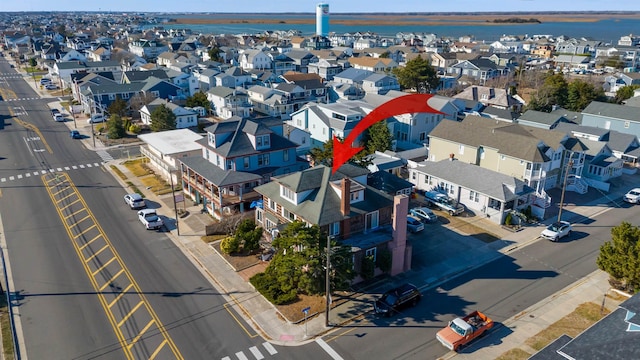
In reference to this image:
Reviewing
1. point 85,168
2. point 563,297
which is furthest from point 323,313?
point 85,168

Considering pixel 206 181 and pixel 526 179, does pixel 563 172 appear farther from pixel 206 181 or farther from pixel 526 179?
pixel 206 181

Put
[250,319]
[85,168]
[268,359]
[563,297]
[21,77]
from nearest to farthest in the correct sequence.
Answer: [268,359] < [250,319] < [563,297] < [85,168] < [21,77]

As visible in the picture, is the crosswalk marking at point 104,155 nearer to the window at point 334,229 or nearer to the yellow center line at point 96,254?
the yellow center line at point 96,254

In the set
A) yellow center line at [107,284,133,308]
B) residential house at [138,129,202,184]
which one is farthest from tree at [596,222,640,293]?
residential house at [138,129,202,184]

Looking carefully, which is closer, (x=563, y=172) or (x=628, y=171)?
(x=563, y=172)

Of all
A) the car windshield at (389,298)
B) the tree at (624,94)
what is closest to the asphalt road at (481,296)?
the car windshield at (389,298)

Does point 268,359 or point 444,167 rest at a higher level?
point 444,167
